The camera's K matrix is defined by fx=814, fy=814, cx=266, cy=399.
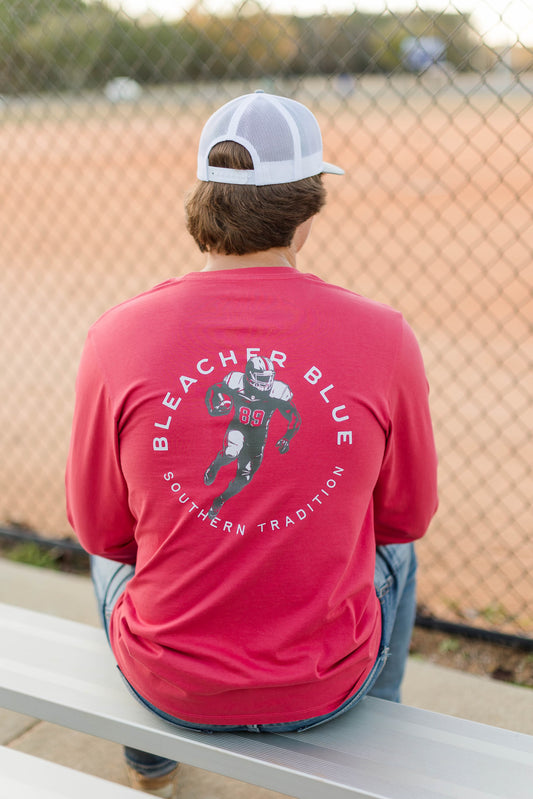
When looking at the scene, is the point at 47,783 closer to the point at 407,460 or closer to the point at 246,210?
the point at 407,460

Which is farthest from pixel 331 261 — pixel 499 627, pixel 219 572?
pixel 219 572

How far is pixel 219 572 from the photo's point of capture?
4.60ft

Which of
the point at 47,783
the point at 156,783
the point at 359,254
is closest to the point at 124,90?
the point at 359,254

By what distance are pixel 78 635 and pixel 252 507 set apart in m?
0.78

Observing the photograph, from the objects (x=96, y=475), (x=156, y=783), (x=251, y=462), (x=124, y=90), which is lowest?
(x=156, y=783)

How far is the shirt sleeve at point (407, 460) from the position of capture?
1.42 meters

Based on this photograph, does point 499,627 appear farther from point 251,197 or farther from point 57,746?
point 251,197

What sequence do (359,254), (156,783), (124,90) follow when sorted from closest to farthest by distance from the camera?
(156,783) < (124,90) < (359,254)

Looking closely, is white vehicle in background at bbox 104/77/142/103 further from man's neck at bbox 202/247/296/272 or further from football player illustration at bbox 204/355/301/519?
football player illustration at bbox 204/355/301/519

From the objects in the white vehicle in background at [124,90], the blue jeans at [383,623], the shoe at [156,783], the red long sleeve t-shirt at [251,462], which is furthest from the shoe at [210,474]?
the white vehicle in background at [124,90]

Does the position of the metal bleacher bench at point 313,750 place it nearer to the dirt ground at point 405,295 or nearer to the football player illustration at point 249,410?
the football player illustration at point 249,410

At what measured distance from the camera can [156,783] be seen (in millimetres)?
1923

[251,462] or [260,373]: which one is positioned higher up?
[260,373]

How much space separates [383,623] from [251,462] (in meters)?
0.58
